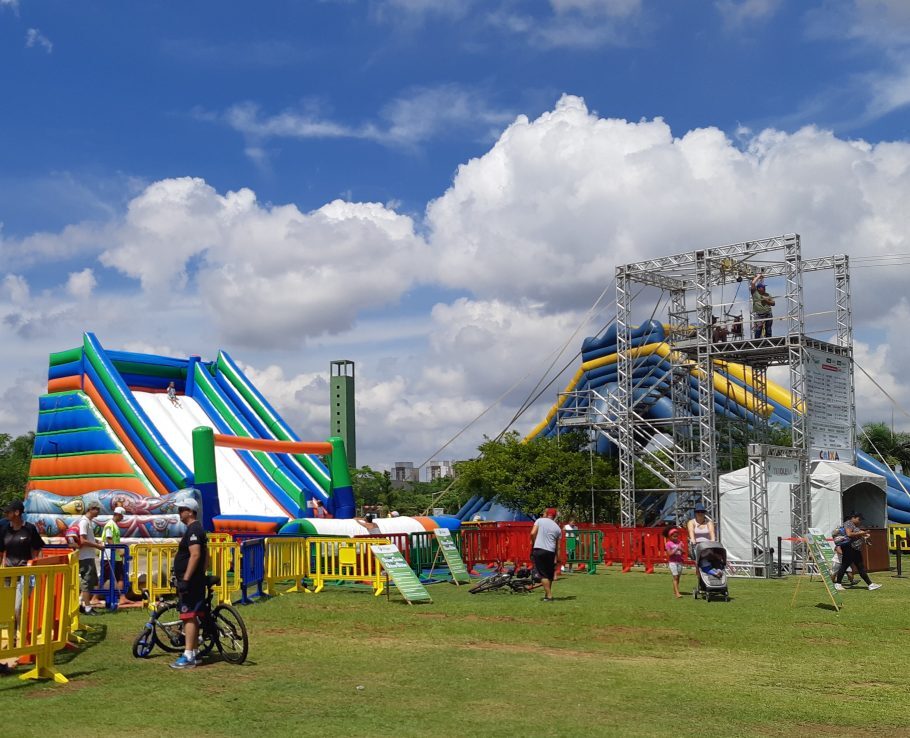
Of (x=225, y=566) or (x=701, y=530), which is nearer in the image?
(x=225, y=566)

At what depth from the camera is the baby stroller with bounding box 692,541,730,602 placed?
16688mm

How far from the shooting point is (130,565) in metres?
15.8

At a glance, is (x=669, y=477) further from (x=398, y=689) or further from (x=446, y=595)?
(x=398, y=689)

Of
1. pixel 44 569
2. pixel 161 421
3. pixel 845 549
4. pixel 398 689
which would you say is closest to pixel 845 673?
pixel 398 689

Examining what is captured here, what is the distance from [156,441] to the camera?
29078 mm

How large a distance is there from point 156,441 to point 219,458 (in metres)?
4.57

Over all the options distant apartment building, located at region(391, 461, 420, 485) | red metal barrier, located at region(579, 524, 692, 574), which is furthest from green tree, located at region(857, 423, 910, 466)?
distant apartment building, located at region(391, 461, 420, 485)

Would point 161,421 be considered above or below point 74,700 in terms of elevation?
above

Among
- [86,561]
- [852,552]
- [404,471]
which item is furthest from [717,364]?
[404,471]

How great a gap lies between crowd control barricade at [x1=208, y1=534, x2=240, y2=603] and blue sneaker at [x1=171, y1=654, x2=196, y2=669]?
222 inches

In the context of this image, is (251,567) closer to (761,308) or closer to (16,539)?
(16,539)

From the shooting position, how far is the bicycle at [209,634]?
10.2 metres

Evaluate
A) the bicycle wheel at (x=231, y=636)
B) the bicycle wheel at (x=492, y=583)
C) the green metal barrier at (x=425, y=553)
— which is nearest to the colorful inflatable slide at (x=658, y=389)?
the green metal barrier at (x=425, y=553)

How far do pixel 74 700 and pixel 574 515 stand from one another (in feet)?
108
